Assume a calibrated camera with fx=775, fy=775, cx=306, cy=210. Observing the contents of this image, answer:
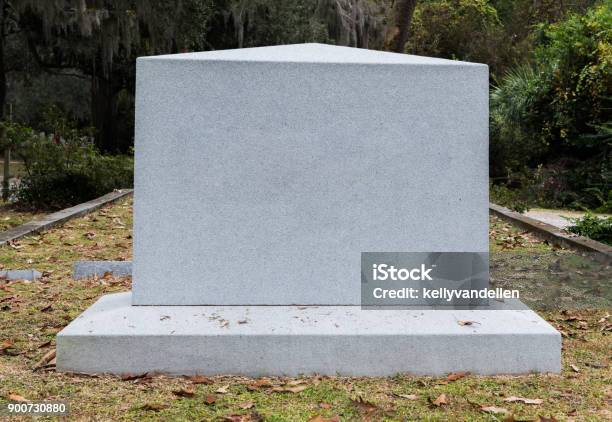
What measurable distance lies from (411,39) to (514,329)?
2632 cm

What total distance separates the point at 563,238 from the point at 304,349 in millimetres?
5699

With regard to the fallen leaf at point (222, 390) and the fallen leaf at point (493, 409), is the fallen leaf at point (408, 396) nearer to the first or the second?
the fallen leaf at point (493, 409)

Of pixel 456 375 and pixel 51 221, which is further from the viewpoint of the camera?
pixel 51 221

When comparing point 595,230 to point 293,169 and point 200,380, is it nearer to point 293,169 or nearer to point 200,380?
point 293,169

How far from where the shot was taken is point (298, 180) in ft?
14.4

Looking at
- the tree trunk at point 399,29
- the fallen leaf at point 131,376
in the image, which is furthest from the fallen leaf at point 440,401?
the tree trunk at point 399,29

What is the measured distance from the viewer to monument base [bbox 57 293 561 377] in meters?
3.89

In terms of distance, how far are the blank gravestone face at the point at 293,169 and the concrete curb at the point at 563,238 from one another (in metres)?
3.83

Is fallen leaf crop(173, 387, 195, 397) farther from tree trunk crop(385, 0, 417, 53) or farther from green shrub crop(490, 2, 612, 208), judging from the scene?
tree trunk crop(385, 0, 417, 53)

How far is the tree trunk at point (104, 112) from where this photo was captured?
85.7 ft

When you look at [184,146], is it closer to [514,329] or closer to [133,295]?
[133,295]

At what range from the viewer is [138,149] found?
430 cm

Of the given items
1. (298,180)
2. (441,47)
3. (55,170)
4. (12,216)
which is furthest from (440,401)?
(441,47)

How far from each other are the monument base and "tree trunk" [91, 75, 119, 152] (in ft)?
74.8
